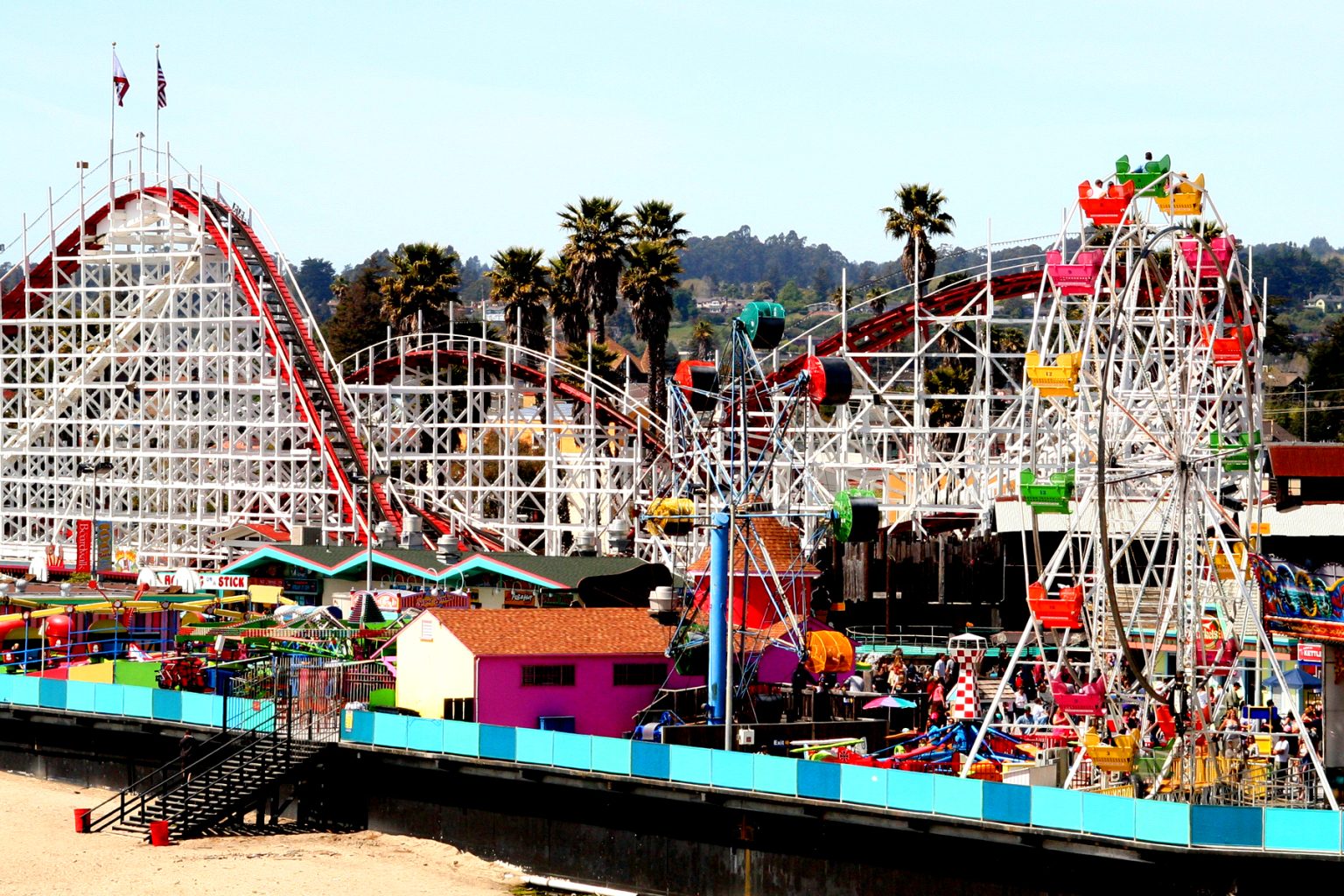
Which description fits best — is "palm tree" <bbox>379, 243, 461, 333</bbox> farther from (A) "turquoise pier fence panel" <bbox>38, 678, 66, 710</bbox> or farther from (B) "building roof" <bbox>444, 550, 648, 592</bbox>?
(A) "turquoise pier fence panel" <bbox>38, 678, 66, 710</bbox>

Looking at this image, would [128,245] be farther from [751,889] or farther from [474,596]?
[751,889]

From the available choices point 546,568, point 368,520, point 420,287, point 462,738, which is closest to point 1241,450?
point 462,738

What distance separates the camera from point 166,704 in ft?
111

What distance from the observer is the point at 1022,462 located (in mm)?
46969

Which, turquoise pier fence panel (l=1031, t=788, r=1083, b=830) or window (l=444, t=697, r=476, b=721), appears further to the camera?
window (l=444, t=697, r=476, b=721)

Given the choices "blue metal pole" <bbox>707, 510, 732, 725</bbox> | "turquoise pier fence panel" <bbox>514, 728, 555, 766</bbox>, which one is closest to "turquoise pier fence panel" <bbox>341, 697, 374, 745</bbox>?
"turquoise pier fence panel" <bbox>514, 728, 555, 766</bbox>

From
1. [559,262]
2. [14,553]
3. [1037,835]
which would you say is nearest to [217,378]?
[14,553]

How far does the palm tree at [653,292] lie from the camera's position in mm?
63344

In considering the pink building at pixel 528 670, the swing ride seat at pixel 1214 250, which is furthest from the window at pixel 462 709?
the swing ride seat at pixel 1214 250

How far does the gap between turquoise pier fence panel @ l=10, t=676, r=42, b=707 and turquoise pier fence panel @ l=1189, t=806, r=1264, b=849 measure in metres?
21.3

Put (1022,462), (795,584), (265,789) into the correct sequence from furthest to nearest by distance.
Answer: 1. (1022,462)
2. (795,584)
3. (265,789)

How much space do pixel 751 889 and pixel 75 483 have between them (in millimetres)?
36949

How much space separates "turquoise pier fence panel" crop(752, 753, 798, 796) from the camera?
25.6m

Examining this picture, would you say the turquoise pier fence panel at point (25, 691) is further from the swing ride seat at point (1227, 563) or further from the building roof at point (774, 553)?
the swing ride seat at point (1227, 563)
